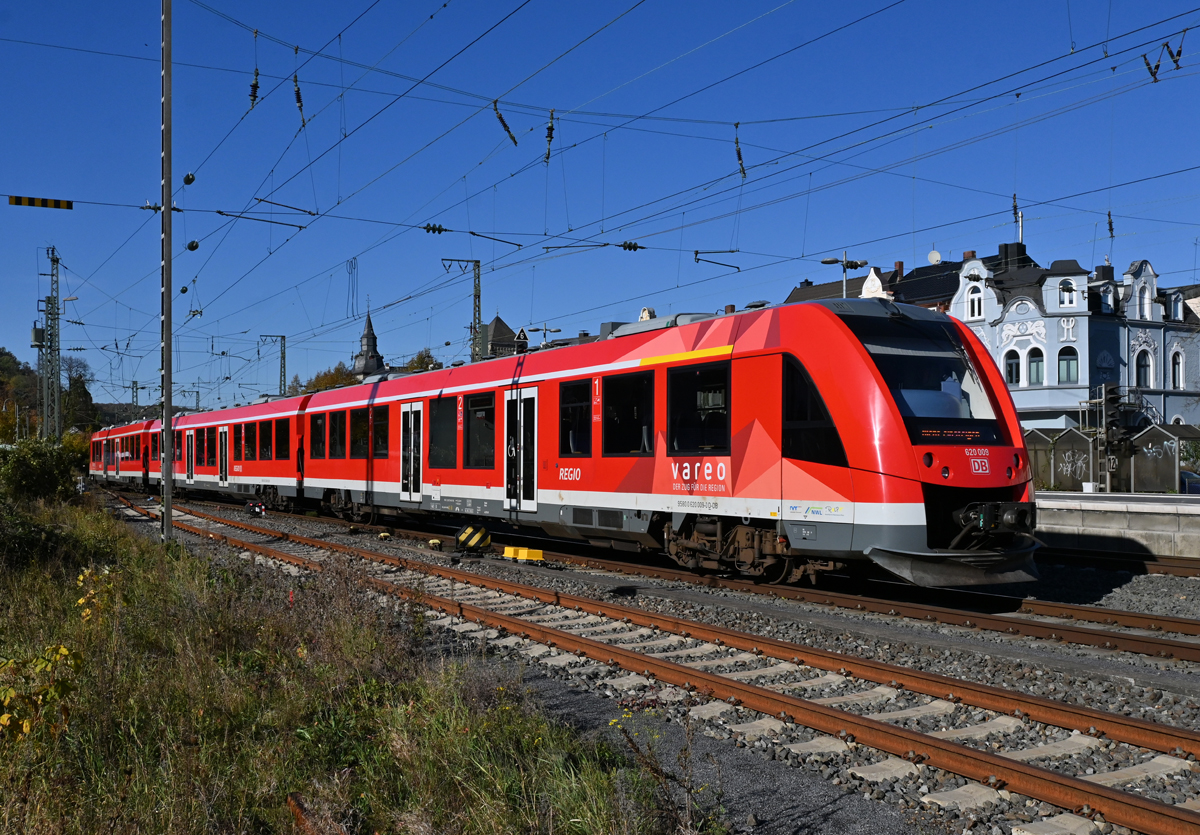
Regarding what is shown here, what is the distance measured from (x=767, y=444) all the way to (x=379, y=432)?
11616 mm

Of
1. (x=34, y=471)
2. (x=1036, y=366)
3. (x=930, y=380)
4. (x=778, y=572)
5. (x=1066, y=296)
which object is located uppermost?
(x=1066, y=296)

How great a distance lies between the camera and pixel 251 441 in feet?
90.8

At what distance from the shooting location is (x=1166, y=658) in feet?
25.6

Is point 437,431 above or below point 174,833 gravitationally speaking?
above

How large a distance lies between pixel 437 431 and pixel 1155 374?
4113 centimetres

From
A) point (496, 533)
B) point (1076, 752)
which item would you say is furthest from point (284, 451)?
point (1076, 752)

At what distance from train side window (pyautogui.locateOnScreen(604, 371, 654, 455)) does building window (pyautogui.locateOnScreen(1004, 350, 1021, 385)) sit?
121ft

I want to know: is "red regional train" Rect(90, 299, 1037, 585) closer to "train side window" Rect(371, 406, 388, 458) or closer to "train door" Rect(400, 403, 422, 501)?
"train door" Rect(400, 403, 422, 501)

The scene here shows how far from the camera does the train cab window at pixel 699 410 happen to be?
36.4ft

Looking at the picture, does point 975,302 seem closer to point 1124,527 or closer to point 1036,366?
point 1036,366

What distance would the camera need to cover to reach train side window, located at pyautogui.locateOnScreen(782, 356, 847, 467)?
974 centimetres

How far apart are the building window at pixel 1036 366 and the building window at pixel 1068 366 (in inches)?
31.2

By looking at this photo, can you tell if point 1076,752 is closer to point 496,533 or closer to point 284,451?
point 496,533

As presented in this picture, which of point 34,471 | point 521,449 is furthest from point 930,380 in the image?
point 34,471
